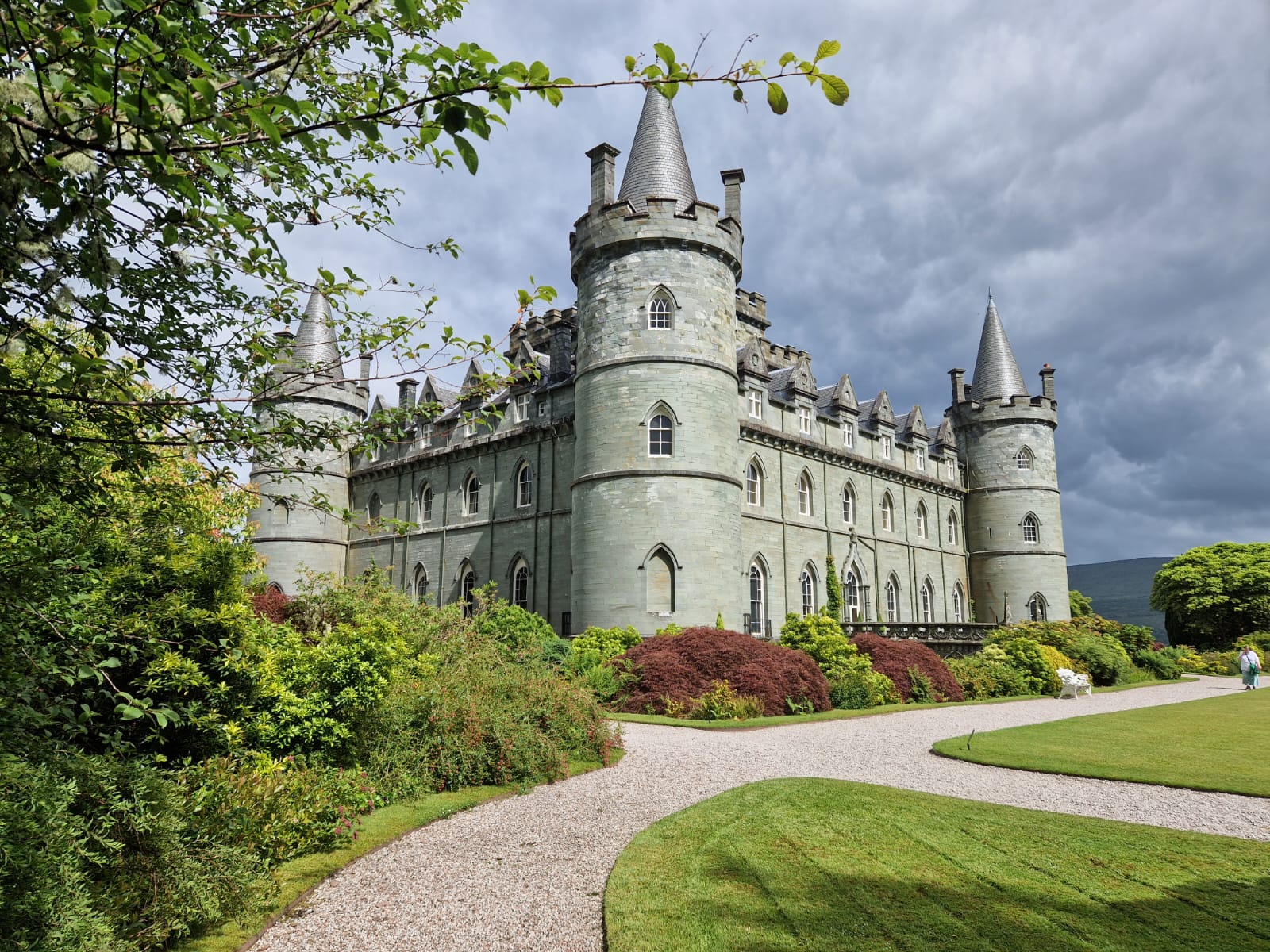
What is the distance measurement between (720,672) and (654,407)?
9118mm

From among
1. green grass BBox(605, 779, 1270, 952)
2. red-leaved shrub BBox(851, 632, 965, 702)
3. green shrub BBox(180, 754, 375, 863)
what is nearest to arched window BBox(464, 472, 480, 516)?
red-leaved shrub BBox(851, 632, 965, 702)

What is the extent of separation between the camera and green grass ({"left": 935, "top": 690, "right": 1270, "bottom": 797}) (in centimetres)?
1055

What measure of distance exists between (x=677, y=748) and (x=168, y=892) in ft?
28.1

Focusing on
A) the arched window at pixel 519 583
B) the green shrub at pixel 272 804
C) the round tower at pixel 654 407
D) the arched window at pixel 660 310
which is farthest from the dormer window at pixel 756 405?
the green shrub at pixel 272 804

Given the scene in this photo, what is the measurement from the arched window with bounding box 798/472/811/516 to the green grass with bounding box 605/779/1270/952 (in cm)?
2289

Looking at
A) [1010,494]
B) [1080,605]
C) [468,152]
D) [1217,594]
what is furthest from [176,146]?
[1080,605]

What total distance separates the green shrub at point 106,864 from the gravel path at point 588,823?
1.77ft

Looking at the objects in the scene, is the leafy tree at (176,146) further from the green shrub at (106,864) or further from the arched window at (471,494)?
the arched window at (471,494)

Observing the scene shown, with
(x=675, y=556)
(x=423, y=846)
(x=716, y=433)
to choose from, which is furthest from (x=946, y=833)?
(x=716, y=433)

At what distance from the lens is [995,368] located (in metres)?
40.8

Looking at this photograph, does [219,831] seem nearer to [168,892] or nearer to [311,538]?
[168,892]

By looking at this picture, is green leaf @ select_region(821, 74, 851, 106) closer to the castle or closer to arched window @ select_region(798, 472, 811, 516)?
the castle

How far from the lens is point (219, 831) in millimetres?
5891

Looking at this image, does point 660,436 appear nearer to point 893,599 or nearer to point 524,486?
point 524,486
